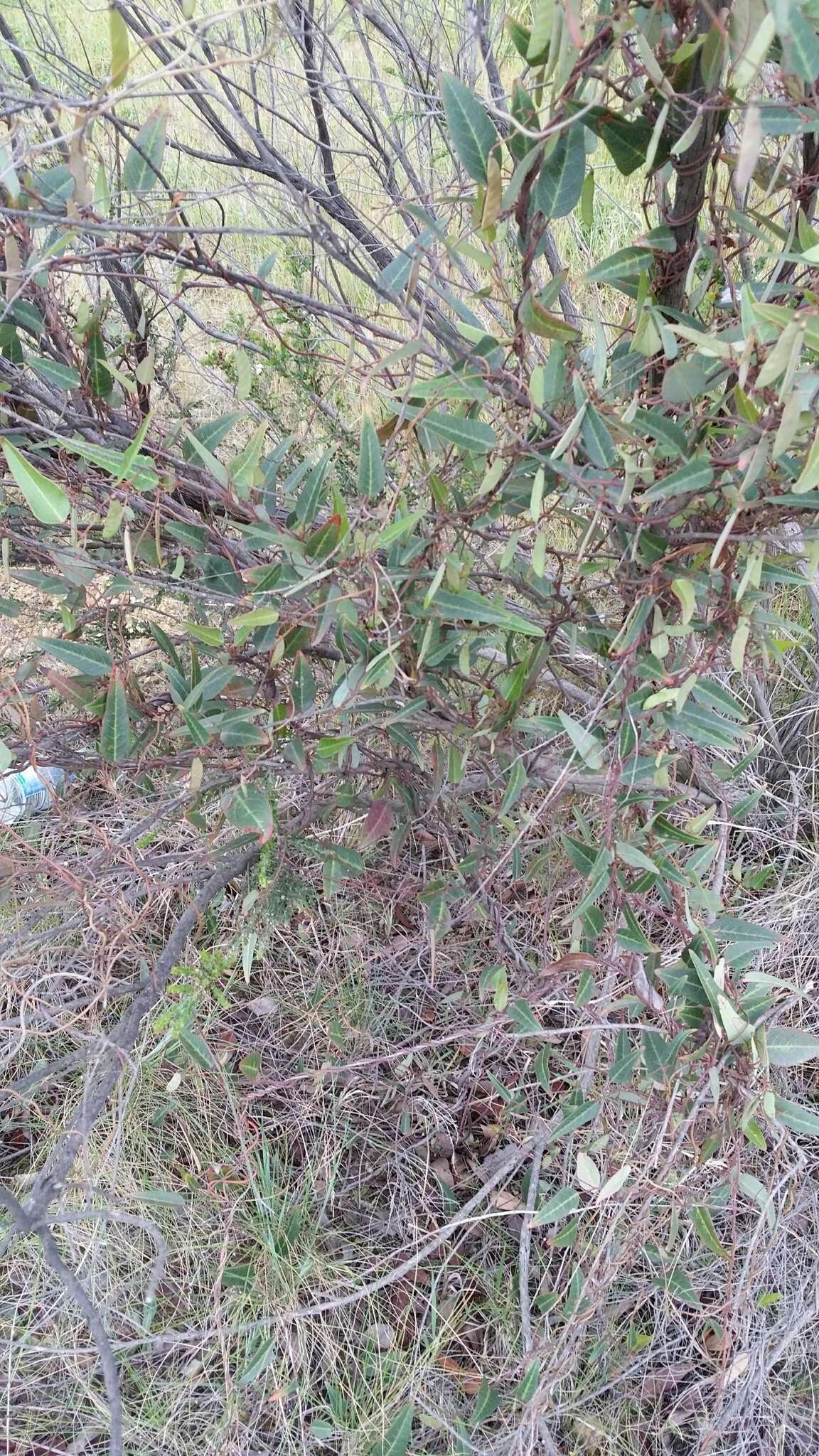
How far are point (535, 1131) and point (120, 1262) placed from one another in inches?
28.4

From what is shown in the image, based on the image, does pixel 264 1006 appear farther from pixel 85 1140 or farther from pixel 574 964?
pixel 574 964

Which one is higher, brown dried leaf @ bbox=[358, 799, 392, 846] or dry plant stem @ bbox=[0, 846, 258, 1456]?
brown dried leaf @ bbox=[358, 799, 392, 846]

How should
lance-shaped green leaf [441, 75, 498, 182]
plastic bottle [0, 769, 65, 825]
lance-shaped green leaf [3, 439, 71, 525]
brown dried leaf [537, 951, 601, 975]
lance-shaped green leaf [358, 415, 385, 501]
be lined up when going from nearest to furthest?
lance-shaped green leaf [441, 75, 498, 182] → lance-shaped green leaf [3, 439, 71, 525] → lance-shaped green leaf [358, 415, 385, 501] → brown dried leaf [537, 951, 601, 975] → plastic bottle [0, 769, 65, 825]

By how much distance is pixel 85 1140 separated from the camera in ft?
3.51

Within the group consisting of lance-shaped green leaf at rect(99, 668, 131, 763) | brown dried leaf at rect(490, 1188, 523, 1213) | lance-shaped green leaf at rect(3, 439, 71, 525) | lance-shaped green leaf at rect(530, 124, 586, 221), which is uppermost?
lance-shaped green leaf at rect(530, 124, 586, 221)

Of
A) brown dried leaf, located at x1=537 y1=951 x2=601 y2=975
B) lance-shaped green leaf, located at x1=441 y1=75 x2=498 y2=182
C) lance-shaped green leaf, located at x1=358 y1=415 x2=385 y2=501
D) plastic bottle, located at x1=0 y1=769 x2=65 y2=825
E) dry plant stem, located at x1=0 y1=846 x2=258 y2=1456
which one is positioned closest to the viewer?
lance-shaped green leaf, located at x1=441 y1=75 x2=498 y2=182

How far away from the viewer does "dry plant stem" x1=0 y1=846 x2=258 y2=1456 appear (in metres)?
1.00

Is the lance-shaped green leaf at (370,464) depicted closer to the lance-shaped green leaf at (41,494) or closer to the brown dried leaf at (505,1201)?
the lance-shaped green leaf at (41,494)

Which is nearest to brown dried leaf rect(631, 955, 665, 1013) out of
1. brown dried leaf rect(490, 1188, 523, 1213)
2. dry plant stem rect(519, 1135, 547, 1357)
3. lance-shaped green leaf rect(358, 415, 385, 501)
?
dry plant stem rect(519, 1135, 547, 1357)

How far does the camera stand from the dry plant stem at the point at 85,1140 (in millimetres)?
1001

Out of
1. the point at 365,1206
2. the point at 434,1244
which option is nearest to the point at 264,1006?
the point at 365,1206

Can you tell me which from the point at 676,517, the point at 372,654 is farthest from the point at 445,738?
the point at 676,517

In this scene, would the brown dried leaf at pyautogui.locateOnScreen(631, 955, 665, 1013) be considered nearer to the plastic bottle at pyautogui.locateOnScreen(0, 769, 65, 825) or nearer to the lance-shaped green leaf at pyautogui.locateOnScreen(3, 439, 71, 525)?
the lance-shaped green leaf at pyautogui.locateOnScreen(3, 439, 71, 525)

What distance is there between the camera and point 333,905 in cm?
169
